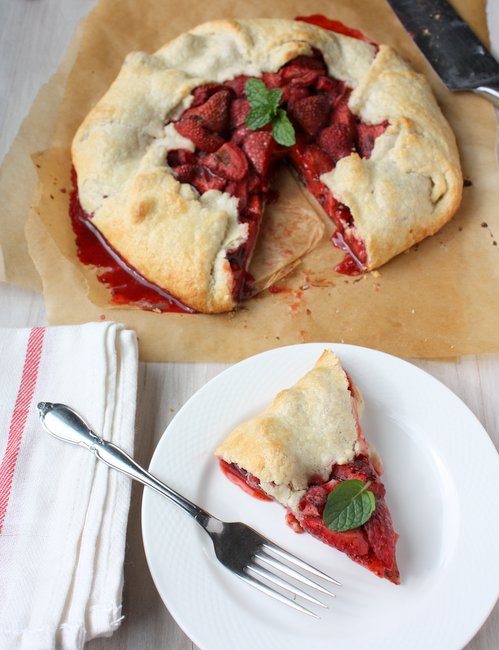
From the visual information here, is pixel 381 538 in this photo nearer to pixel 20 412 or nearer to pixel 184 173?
pixel 20 412

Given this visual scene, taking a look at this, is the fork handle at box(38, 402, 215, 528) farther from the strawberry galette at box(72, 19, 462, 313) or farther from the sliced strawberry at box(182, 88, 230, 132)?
the sliced strawberry at box(182, 88, 230, 132)

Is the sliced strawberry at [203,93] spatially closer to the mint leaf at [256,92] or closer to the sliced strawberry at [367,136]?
the mint leaf at [256,92]

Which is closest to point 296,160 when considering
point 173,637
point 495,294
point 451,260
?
point 451,260

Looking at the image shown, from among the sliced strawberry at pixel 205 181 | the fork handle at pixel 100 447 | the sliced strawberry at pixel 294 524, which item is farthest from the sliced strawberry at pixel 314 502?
the sliced strawberry at pixel 205 181

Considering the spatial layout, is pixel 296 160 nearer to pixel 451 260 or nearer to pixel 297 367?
pixel 451 260

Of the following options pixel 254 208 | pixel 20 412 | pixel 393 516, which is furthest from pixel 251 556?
pixel 254 208

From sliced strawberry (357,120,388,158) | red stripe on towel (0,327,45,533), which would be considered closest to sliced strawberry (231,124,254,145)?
sliced strawberry (357,120,388,158)
